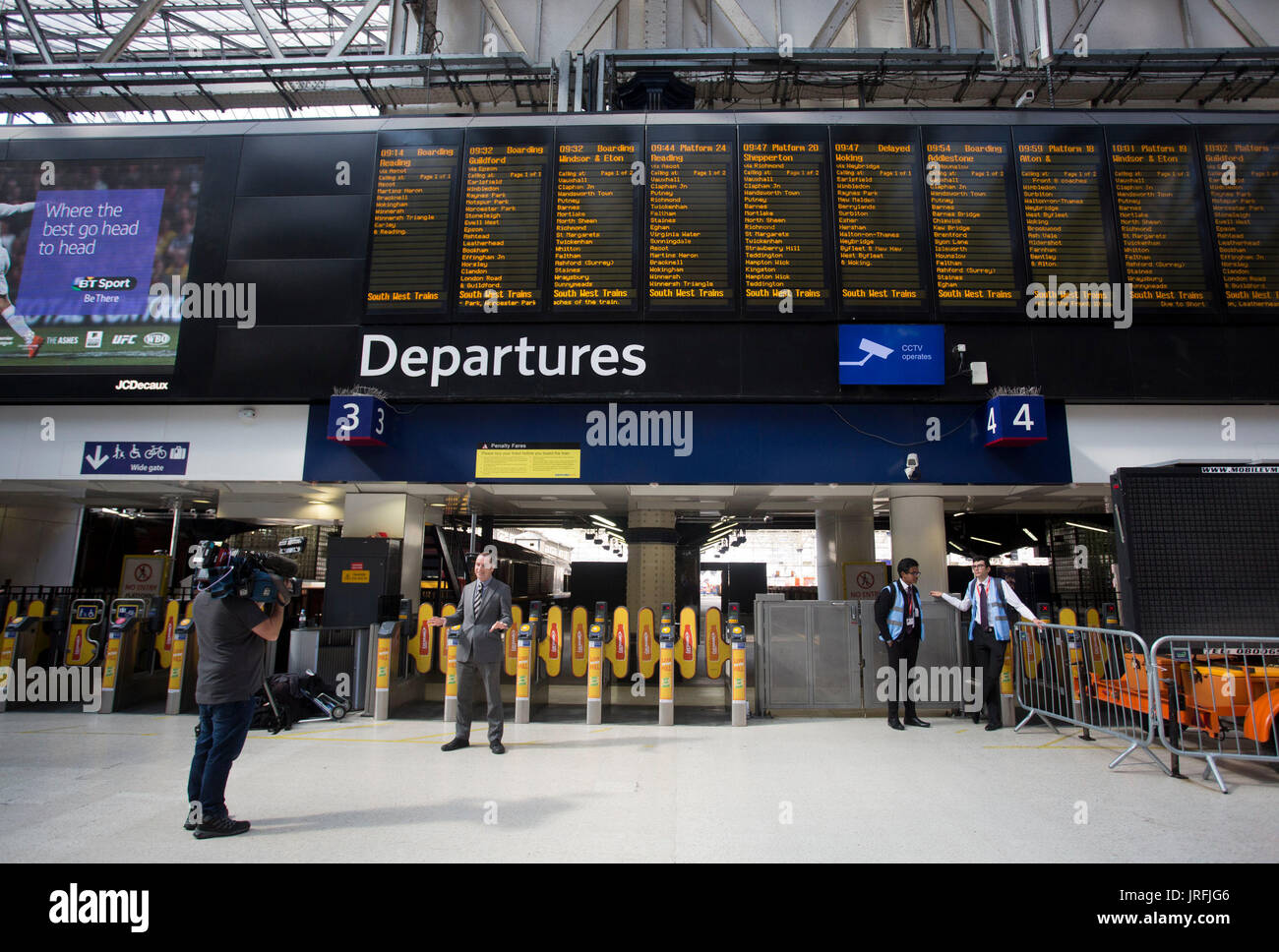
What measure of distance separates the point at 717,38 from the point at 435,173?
6000mm

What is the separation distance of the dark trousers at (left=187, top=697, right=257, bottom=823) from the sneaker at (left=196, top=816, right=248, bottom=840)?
0.09ft

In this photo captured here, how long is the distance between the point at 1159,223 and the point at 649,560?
8.86 m

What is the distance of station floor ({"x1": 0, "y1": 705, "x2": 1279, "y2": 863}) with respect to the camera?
370cm

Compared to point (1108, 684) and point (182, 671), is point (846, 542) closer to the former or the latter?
point (1108, 684)

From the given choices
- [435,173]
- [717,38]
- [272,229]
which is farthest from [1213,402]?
[272,229]

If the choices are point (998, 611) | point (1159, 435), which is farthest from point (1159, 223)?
point (998, 611)

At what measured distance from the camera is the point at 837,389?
838 cm

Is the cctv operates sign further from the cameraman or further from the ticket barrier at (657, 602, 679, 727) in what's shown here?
the cameraman

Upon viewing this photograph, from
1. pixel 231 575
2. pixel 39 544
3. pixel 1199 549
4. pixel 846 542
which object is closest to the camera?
pixel 231 575

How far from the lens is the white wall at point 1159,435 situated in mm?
8328

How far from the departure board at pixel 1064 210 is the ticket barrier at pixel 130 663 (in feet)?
39.5

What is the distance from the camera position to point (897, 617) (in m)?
7.12

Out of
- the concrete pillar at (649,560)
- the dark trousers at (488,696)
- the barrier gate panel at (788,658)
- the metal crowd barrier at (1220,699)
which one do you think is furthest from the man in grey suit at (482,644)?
the concrete pillar at (649,560)

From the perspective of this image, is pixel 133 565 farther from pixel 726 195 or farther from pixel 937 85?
pixel 937 85
